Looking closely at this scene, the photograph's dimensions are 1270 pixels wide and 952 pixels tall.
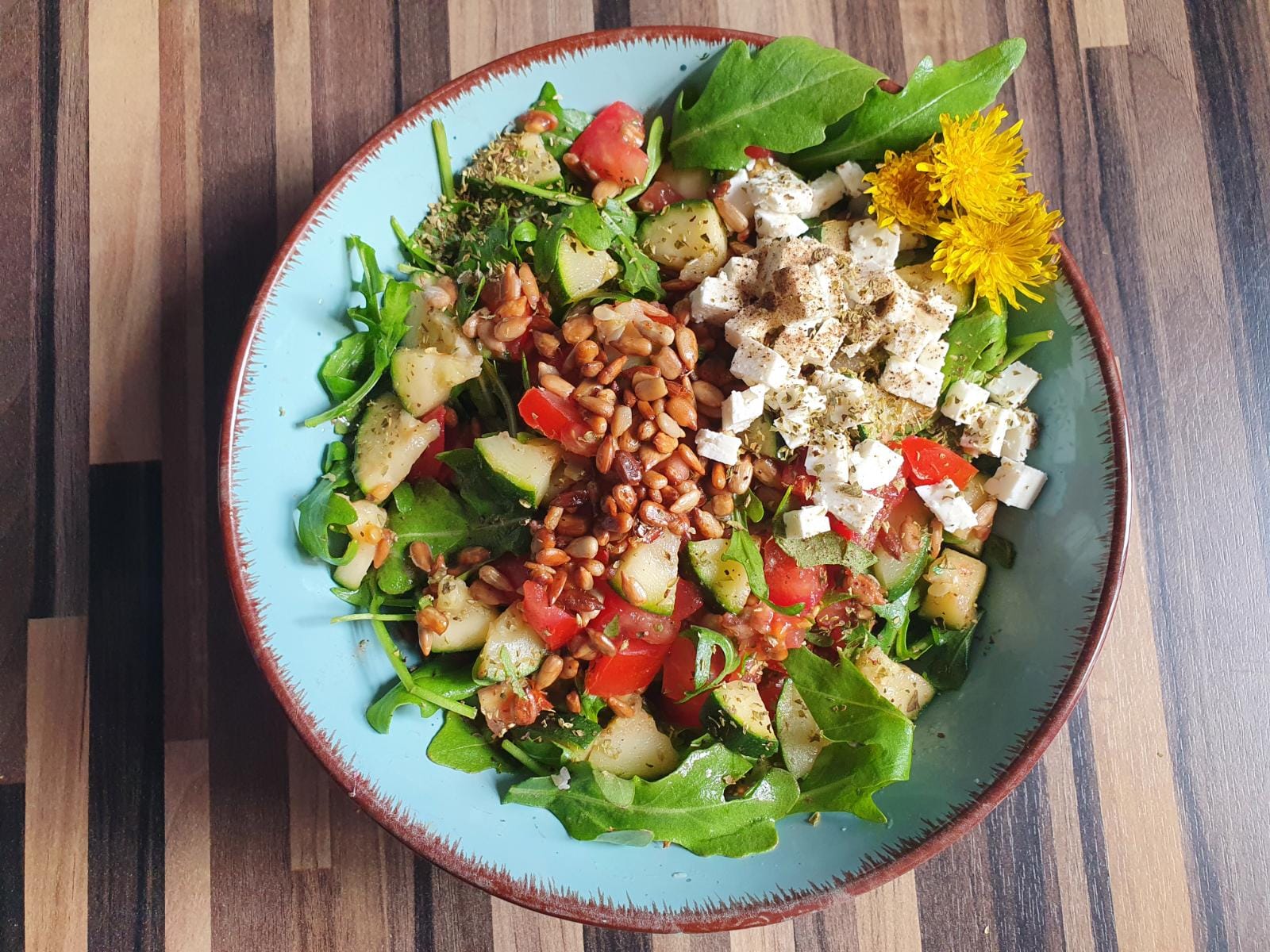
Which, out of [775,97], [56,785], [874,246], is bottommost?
[56,785]

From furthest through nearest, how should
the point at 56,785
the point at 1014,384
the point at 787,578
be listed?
the point at 56,785 → the point at 1014,384 → the point at 787,578

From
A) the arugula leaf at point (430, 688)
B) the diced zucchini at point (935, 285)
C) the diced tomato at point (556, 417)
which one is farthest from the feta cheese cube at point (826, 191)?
the arugula leaf at point (430, 688)

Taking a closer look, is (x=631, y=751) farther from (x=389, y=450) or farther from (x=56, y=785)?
(x=56, y=785)

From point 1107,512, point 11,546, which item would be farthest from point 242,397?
point 1107,512

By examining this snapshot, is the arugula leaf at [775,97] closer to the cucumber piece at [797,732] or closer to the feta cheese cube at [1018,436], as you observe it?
the feta cheese cube at [1018,436]

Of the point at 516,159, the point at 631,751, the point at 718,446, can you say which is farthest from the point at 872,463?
the point at 516,159

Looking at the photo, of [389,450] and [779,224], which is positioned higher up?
[779,224]
